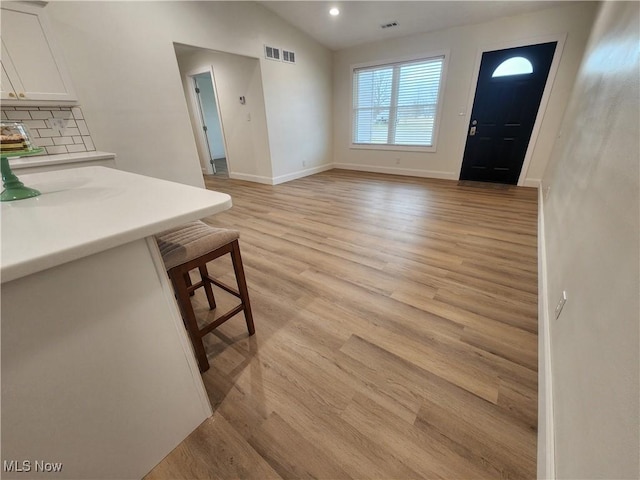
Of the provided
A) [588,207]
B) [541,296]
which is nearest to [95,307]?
[588,207]

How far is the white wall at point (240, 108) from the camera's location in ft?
14.8

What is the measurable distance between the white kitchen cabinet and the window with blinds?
4890 millimetres

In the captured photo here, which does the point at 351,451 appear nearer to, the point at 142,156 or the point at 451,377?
the point at 451,377

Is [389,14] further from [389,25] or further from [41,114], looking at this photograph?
[41,114]

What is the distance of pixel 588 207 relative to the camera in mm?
1198

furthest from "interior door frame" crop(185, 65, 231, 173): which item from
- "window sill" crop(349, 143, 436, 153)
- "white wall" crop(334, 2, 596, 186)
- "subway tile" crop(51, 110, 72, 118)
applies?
"subway tile" crop(51, 110, 72, 118)

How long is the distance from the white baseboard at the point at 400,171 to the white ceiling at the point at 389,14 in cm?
236

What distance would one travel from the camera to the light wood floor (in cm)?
98

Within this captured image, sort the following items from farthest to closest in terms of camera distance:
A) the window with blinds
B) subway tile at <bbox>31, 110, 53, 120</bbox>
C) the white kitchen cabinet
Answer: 1. the window with blinds
2. subway tile at <bbox>31, 110, 53, 120</bbox>
3. the white kitchen cabinet

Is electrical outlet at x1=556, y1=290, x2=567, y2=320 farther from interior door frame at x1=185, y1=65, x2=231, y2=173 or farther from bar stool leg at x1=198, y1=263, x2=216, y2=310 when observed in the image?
interior door frame at x1=185, y1=65, x2=231, y2=173

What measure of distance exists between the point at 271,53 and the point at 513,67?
3.90m

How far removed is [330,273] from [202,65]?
5.32 m
